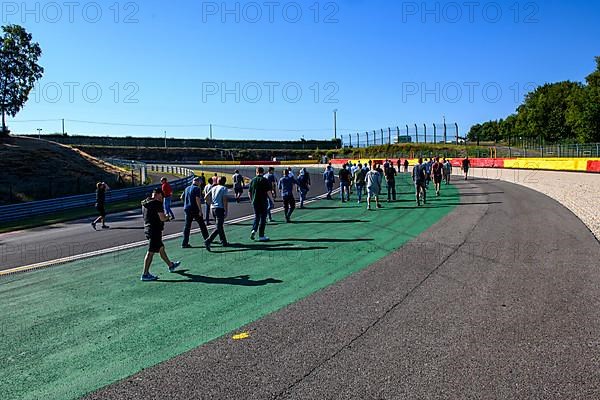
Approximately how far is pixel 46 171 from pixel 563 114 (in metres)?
71.4

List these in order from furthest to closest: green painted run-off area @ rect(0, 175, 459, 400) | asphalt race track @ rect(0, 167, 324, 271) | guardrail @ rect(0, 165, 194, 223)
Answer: guardrail @ rect(0, 165, 194, 223) < asphalt race track @ rect(0, 167, 324, 271) < green painted run-off area @ rect(0, 175, 459, 400)

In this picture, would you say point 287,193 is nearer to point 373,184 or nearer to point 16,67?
point 373,184

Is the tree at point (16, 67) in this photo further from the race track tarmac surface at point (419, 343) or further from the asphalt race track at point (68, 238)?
the race track tarmac surface at point (419, 343)

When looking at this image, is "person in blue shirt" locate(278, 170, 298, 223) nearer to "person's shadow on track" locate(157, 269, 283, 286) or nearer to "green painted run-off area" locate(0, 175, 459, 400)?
"green painted run-off area" locate(0, 175, 459, 400)

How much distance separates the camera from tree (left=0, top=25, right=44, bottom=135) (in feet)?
164

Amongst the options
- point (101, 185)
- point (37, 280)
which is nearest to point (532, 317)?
point (37, 280)

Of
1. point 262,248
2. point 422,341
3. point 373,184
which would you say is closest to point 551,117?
point 373,184

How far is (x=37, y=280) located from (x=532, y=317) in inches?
308

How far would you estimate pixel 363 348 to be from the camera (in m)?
5.37

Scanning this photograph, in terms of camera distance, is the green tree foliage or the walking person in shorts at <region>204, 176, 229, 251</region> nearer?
the walking person in shorts at <region>204, 176, 229, 251</region>

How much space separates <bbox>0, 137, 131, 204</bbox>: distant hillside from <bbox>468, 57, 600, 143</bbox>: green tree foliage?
50.9 meters

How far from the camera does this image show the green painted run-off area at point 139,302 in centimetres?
508

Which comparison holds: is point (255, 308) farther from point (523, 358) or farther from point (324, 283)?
point (523, 358)

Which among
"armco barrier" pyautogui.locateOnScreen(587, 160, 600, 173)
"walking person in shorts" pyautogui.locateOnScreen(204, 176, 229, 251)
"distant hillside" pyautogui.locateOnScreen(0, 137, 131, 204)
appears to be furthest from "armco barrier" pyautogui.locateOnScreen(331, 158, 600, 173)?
"walking person in shorts" pyautogui.locateOnScreen(204, 176, 229, 251)
